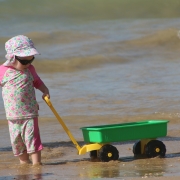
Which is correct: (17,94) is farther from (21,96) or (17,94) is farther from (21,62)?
(21,62)

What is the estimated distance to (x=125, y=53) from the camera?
50.4ft

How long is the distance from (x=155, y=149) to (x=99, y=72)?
7.19m

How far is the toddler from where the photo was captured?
5227 millimetres

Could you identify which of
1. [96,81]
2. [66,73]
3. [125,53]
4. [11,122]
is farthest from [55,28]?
[11,122]

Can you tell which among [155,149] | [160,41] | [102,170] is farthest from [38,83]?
[160,41]

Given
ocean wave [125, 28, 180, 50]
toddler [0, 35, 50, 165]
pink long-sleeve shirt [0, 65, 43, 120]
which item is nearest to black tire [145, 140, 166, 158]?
toddler [0, 35, 50, 165]

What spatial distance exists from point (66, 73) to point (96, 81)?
1.98 meters

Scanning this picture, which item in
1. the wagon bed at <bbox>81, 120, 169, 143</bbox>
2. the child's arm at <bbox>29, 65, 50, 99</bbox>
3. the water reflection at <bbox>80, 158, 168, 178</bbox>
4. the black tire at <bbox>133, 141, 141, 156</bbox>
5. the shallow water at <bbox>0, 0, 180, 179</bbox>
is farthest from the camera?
the black tire at <bbox>133, 141, 141, 156</bbox>

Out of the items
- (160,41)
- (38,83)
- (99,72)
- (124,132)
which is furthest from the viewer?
(160,41)

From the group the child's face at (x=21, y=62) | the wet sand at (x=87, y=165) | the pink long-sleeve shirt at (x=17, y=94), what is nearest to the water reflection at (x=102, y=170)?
the wet sand at (x=87, y=165)

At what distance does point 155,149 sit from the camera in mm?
5387

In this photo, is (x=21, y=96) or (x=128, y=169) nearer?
(x=128, y=169)

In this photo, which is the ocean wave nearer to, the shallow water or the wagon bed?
the shallow water

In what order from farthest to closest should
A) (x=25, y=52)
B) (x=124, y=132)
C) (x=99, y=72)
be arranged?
(x=99, y=72) < (x=124, y=132) < (x=25, y=52)
